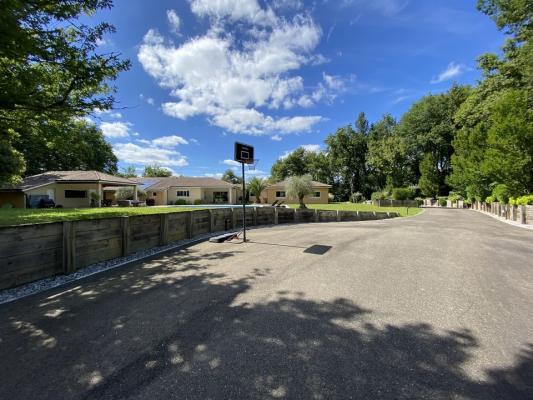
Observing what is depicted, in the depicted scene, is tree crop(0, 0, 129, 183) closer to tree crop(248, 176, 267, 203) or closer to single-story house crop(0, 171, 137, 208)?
single-story house crop(0, 171, 137, 208)

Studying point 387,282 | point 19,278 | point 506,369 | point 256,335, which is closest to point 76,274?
point 19,278

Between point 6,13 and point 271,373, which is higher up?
point 6,13

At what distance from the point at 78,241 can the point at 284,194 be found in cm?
3522

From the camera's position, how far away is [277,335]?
9.07 feet

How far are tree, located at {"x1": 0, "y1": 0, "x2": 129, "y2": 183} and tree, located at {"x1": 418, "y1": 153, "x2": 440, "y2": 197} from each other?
43329 mm

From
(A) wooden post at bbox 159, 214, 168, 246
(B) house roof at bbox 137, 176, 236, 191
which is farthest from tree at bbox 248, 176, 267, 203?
(A) wooden post at bbox 159, 214, 168, 246

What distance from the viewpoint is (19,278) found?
13.8ft

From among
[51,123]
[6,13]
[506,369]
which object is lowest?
[506,369]

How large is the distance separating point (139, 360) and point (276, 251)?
462 centimetres

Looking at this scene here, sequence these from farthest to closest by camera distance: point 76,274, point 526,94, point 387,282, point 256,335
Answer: point 526,94 < point 76,274 < point 387,282 < point 256,335

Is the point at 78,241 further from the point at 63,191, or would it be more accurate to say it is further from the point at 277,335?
the point at 63,191

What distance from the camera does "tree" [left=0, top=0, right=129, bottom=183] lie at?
4910 millimetres

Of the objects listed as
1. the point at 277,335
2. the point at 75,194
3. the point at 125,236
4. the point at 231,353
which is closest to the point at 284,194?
the point at 75,194

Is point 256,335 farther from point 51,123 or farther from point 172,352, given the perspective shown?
point 51,123
